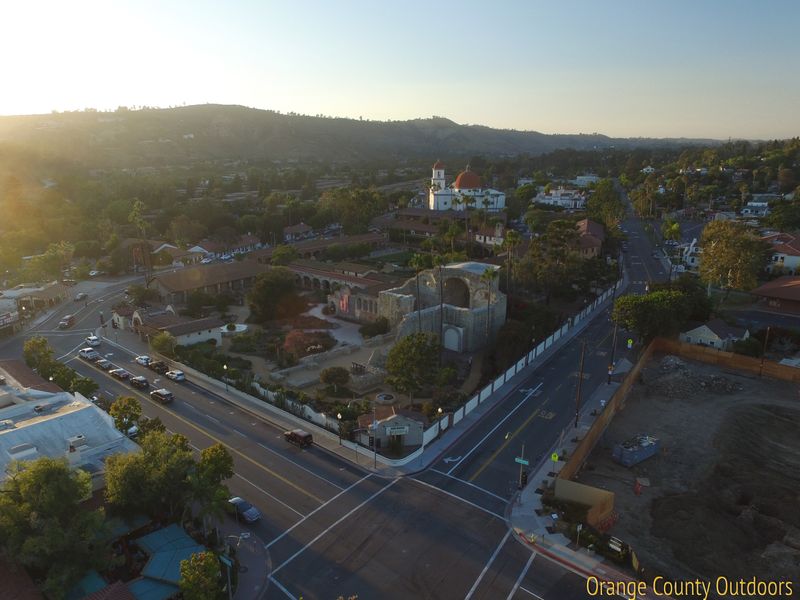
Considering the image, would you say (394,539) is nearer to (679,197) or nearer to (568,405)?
(568,405)

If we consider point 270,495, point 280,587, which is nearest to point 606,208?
point 270,495

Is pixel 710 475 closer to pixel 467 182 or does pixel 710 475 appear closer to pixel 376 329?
pixel 376 329

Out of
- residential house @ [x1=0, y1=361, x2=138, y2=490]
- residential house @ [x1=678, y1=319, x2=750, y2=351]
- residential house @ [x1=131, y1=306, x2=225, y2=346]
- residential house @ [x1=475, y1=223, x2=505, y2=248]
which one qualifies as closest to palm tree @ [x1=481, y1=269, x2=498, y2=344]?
residential house @ [x1=678, y1=319, x2=750, y2=351]

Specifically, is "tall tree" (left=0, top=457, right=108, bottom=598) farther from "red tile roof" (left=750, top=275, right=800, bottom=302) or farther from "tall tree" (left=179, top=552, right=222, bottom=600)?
"red tile roof" (left=750, top=275, right=800, bottom=302)

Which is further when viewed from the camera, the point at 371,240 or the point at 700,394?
the point at 371,240

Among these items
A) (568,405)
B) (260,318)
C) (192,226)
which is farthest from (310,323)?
(192,226)
